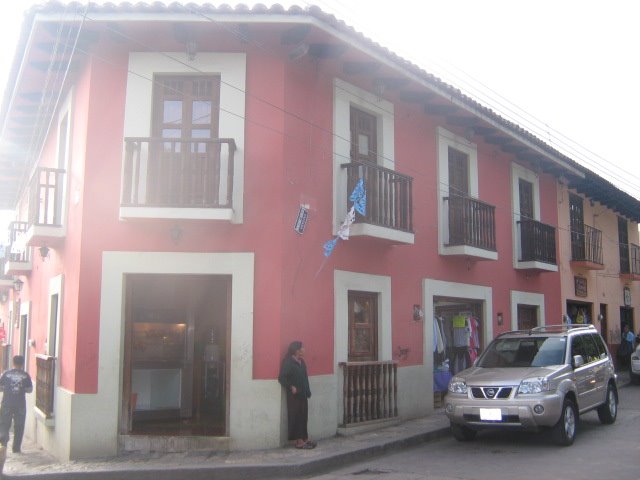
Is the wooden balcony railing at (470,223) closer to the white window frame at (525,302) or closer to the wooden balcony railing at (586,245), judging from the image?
the white window frame at (525,302)

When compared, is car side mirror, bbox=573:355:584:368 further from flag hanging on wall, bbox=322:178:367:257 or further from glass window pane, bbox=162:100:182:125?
glass window pane, bbox=162:100:182:125

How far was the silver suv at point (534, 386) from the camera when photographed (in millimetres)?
9453

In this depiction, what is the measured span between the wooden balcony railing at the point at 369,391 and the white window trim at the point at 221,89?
3.34 m

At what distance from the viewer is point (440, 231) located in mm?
13859

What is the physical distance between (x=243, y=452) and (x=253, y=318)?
74.8 inches

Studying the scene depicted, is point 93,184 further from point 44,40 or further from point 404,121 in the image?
point 404,121

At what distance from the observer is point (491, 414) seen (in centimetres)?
959

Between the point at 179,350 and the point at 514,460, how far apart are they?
20.0 feet

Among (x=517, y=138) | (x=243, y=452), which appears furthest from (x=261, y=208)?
(x=517, y=138)

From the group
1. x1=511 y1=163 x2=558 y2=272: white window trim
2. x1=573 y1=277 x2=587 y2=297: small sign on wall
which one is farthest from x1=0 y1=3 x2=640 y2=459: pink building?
x1=573 y1=277 x2=587 y2=297: small sign on wall

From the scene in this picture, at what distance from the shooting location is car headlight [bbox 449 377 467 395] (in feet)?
33.1

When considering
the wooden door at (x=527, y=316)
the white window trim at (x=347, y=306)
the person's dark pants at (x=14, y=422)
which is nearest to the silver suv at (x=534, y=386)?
the white window trim at (x=347, y=306)

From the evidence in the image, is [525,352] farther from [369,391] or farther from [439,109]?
[439,109]

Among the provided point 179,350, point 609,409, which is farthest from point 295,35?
point 609,409
